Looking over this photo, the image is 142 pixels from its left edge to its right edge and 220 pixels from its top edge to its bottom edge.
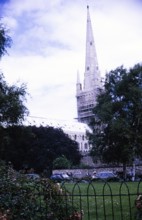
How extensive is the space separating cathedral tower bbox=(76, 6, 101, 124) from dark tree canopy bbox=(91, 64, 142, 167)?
64.6 m

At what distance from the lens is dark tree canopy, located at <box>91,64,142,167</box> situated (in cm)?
4053

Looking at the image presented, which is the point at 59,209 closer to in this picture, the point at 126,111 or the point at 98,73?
the point at 126,111

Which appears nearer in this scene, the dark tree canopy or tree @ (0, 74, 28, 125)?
tree @ (0, 74, 28, 125)

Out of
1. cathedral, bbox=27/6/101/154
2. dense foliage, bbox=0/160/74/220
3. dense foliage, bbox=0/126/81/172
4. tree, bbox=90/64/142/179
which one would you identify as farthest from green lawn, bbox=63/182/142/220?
cathedral, bbox=27/6/101/154

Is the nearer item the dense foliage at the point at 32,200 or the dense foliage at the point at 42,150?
the dense foliage at the point at 32,200

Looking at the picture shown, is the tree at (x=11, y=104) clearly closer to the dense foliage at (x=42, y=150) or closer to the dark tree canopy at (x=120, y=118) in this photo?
the dark tree canopy at (x=120, y=118)

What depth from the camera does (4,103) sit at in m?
25.8

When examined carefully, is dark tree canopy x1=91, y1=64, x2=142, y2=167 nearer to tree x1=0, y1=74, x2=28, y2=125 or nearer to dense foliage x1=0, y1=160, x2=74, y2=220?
tree x1=0, y1=74, x2=28, y2=125

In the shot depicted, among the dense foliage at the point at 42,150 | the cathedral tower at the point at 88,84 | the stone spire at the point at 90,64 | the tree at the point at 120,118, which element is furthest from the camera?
the cathedral tower at the point at 88,84

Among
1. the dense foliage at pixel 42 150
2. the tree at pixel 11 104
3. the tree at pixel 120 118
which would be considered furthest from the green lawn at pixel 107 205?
the dense foliage at pixel 42 150

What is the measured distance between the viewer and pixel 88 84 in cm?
12138

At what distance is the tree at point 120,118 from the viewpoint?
40531 millimetres

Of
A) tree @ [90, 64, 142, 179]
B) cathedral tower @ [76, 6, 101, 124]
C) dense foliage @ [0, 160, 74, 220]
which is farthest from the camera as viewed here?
cathedral tower @ [76, 6, 101, 124]

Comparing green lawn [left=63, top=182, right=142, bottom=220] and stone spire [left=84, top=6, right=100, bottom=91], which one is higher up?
stone spire [left=84, top=6, right=100, bottom=91]
